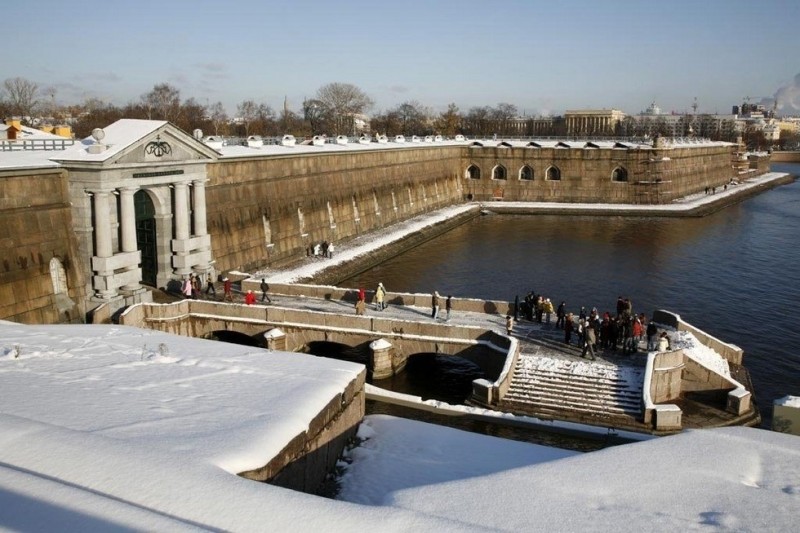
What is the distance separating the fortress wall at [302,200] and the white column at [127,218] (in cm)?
721

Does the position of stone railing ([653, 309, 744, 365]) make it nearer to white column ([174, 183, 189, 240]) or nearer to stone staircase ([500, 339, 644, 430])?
stone staircase ([500, 339, 644, 430])

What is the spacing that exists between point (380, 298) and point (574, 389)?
8071 millimetres

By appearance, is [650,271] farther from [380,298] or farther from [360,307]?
[360,307]

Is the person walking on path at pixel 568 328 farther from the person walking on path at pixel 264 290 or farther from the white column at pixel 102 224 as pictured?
the white column at pixel 102 224

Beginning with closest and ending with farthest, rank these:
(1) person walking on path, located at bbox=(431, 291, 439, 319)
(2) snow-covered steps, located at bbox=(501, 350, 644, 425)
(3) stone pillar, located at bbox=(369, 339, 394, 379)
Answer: (2) snow-covered steps, located at bbox=(501, 350, 644, 425)
(3) stone pillar, located at bbox=(369, 339, 394, 379)
(1) person walking on path, located at bbox=(431, 291, 439, 319)

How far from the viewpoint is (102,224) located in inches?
952

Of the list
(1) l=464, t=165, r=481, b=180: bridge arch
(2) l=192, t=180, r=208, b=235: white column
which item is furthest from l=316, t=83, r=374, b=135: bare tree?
(2) l=192, t=180, r=208, b=235: white column

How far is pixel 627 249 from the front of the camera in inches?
1880

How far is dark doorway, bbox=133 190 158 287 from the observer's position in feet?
92.9

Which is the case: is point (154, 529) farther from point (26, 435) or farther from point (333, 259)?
point (333, 259)

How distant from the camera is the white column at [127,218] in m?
24.8

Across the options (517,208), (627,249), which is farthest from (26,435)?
(517,208)

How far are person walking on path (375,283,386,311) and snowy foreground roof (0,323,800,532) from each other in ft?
32.3

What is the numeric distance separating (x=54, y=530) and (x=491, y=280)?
3155cm
